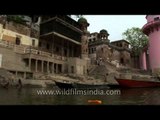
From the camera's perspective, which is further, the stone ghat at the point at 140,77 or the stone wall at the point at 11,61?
the stone ghat at the point at 140,77

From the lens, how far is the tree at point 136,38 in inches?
1777

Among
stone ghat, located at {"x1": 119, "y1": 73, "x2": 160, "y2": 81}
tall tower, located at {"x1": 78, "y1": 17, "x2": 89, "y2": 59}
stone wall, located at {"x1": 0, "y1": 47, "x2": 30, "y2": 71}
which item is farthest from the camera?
tall tower, located at {"x1": 78, "y1": 17, "x2": 89, "y2": 59}

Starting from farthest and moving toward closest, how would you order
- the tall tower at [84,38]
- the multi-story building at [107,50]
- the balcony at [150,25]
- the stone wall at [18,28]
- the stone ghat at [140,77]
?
1. the multi-story building at [107,50]
2. the tall tower at [84,38]
3. the balcony at [150,25]
4. the stone ghat at [140,77]
5. the stone wall at [18,28]

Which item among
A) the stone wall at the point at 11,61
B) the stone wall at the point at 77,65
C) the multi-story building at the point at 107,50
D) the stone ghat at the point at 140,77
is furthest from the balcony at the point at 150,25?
the stone wall at the point at 11,61

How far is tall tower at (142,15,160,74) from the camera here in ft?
112

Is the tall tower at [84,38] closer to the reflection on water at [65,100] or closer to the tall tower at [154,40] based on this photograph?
the tall tower at [154,40]

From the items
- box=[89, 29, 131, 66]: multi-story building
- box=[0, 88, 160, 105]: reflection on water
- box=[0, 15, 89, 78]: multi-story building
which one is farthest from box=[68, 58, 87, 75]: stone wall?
box=[0, 88, 160, 105]: reflection on water

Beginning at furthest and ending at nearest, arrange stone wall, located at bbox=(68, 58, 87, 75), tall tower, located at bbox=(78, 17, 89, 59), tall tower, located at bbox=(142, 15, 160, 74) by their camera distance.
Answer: tall tower, located at bbox=(78, 17, 89, 59)
tall tower, located at bbox=(142, 15, 160, 74)
stone wall, located at bbox=(68, 58, 87, 75)

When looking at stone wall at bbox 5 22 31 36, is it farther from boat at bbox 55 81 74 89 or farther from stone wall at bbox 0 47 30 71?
boat at bbox 55 81 74 89

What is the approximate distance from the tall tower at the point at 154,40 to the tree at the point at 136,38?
29.8ft

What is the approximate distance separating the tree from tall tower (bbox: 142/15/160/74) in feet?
29.8

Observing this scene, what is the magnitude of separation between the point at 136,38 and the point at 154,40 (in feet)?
35.8
